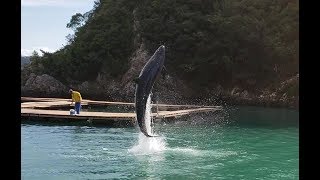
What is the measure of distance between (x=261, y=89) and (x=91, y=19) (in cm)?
2944

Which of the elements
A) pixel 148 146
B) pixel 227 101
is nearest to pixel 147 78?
pixel 148 146

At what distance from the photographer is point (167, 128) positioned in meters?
25.2

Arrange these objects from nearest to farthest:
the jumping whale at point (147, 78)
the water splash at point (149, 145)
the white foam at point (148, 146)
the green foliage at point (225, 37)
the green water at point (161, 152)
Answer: the jumping whale at point (147, 78) < the green water at point (161, 152) < the water splash at point (149, 145) < the white foam at point (148, 146) < the green foliage at point (225, 37)

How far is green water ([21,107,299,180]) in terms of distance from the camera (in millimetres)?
13164

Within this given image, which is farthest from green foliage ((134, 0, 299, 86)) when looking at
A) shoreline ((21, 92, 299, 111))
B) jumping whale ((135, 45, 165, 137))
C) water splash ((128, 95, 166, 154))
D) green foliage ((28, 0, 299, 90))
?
jumping whale ((135, 45, 165, 137))

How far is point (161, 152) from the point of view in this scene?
1655cm

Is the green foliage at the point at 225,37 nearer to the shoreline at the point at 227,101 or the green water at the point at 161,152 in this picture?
the shoreline at the point at 227,101

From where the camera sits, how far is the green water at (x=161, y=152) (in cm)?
1316

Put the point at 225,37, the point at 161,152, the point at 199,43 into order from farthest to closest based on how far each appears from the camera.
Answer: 1. the point at 199,43
2. the point at 225,37
3. the point at 161,152

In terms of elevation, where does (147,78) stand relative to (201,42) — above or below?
below

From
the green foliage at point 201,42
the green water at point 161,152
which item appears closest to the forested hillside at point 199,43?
the green foliage at point 201,42

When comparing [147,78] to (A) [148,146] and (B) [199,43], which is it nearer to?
(A) [148,146]

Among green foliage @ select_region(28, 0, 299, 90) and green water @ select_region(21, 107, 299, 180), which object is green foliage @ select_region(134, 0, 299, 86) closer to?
green foliage @ select_region(28, 0, 299, 90)
